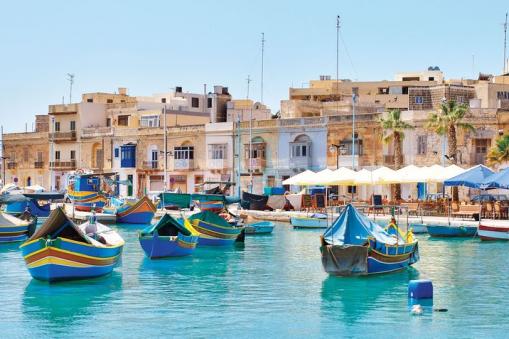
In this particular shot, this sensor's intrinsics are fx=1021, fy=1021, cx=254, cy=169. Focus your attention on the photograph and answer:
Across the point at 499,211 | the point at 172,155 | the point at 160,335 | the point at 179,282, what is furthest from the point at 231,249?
the point at 172,155

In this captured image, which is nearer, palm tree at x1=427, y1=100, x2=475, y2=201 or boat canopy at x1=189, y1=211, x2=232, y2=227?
boat canopy at x1=189, y1=211, x2=232, y2=227

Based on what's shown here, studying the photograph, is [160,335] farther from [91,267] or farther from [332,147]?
[332,147]

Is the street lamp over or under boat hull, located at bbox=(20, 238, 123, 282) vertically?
over

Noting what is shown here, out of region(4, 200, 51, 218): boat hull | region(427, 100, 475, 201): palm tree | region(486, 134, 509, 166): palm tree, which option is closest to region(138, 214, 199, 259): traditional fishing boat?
region(4, 200, 51, 218): boat hull

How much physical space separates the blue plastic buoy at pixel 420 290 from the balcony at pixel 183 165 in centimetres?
5071

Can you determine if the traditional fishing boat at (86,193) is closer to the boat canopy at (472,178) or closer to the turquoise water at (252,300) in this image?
the boat canopy at (472,178)

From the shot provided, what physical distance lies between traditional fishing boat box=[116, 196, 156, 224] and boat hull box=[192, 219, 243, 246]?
17.8m

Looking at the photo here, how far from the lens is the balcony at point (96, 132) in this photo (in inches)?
3366

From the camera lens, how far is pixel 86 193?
71.4 metres

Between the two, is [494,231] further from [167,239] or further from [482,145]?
[482,145]

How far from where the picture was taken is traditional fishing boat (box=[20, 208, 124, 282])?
31.0m

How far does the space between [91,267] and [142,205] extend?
30.4 m

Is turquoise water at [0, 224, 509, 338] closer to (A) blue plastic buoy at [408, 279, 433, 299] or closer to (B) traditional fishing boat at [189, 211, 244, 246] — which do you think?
(A) blue plastic buoy at [408, 279, 433, 299]

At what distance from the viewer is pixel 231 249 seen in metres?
44.8
